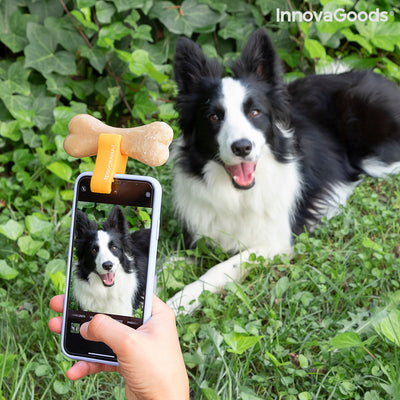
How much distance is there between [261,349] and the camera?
1807 mm

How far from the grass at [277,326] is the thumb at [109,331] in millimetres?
580

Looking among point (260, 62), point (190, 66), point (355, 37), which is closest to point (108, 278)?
point (190, 66)

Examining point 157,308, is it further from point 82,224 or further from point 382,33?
point 382,33

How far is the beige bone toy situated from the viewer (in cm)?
112

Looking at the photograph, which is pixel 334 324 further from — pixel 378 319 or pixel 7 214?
pixel 7 214

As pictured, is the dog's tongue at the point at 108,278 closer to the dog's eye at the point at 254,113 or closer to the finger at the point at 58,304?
the finger at the point at 58,304

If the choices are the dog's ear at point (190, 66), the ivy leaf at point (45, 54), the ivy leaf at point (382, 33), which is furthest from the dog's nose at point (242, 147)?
the ivy leaf at point (382, 33)

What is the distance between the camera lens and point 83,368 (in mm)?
1317

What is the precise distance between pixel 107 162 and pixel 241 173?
142cm

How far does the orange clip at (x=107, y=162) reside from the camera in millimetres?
1168

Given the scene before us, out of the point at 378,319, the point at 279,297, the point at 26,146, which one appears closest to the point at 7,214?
the point at 26,146

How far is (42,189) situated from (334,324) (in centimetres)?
194

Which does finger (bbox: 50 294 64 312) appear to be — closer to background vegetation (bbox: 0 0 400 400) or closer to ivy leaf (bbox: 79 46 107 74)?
background vegetation (bbox: 0 0 400 400)

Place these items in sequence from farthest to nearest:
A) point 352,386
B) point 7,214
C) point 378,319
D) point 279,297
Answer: point 7,214
point 279,297
point 378,319
point 352,386
